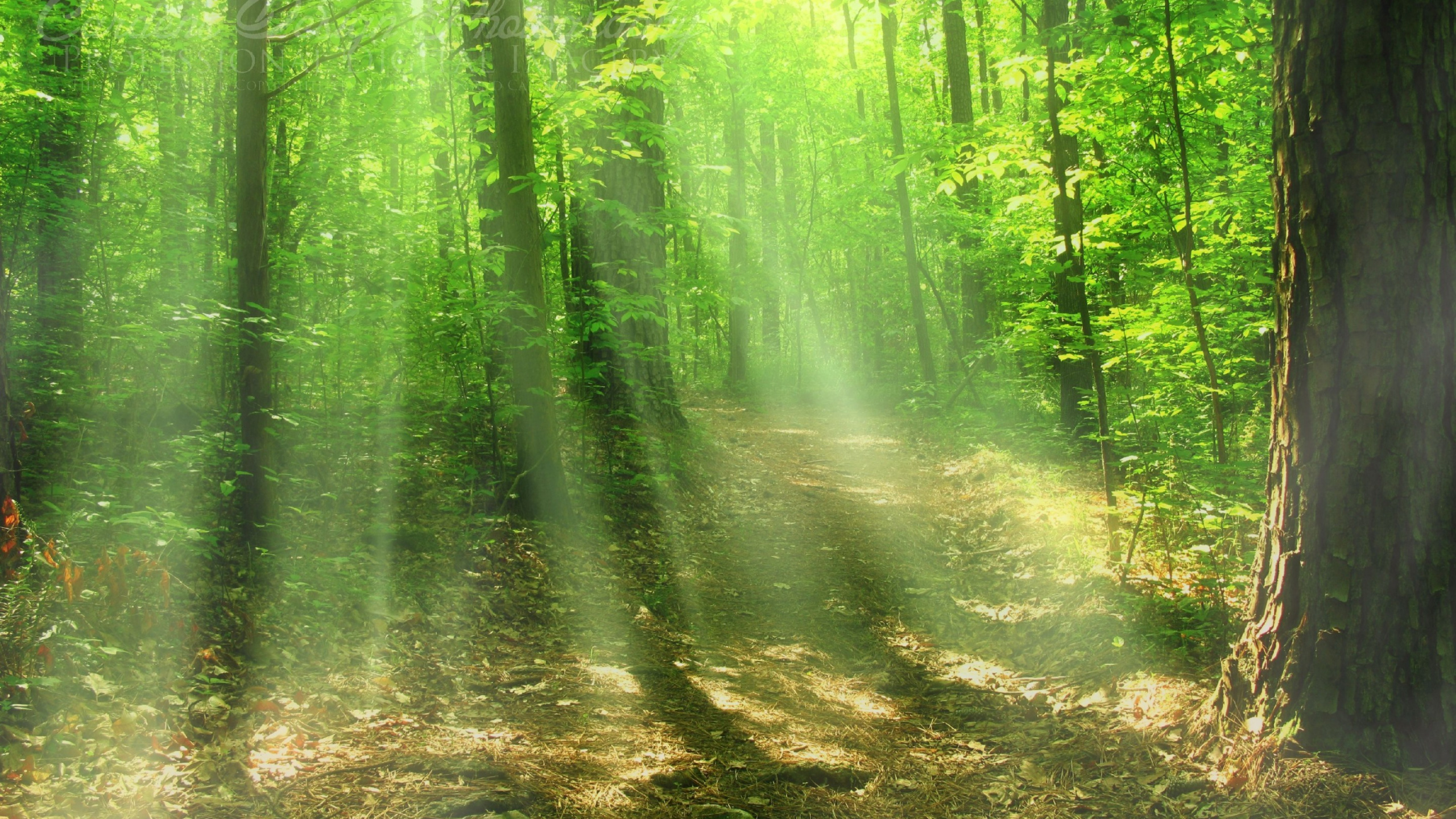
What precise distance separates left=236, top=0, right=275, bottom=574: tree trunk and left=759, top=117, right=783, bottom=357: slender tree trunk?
14.8 m

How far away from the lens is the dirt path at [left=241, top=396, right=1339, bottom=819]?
316cm

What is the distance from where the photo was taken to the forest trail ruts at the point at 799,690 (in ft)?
10.4

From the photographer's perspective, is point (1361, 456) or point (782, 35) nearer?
point (1361, 456)

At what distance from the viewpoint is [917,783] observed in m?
3.35

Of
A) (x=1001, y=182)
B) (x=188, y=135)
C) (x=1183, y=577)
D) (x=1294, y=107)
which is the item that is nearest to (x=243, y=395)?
(x=188, y=135)

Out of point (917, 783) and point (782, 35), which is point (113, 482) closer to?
point (917, 783)

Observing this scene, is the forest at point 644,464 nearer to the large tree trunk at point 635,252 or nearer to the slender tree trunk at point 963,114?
the large tree trunk at point 635,252

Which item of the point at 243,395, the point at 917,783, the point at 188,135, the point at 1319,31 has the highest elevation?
the point at 188,135

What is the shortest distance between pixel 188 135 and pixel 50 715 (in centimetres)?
822

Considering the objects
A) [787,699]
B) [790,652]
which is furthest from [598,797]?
[790,652]

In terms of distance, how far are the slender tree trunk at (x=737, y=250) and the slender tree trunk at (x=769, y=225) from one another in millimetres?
539

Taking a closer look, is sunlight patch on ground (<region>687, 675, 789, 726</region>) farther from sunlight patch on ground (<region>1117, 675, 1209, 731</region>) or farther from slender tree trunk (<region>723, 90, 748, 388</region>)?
slender tree trunk (<region>723, 90, 748, 388</region>)

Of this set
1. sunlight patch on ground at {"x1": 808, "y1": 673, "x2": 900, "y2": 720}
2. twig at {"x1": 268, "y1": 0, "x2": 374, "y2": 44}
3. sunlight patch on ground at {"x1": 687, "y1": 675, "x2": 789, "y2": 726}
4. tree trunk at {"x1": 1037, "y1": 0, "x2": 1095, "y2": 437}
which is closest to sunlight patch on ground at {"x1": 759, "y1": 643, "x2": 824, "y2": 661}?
sunlight patch on ground at {"x1": 808, "y1": 673, "x2": 900, "y2": 720}

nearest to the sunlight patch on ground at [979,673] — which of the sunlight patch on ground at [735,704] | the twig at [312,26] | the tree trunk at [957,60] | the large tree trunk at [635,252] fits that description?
the sunlight patch on ground at [735,704]
